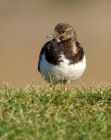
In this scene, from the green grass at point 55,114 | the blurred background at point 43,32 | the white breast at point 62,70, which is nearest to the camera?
the green grass at point 55,114

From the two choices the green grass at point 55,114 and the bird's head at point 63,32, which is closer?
the green grass at point 55,114

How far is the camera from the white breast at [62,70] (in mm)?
9562

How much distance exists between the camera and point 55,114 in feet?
24.0

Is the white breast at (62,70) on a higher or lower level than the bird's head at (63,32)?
lower

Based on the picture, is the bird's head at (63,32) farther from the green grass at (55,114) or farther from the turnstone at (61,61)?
the green grass at (55,114)

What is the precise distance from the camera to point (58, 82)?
9.62 meters

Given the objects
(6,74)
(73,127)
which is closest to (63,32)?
(73,127)

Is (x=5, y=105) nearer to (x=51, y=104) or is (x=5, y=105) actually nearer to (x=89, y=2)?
(x=51, y=104)

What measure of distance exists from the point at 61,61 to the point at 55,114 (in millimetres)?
2328

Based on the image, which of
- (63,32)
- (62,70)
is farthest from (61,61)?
(63,32)

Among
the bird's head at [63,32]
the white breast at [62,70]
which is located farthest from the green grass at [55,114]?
the bird's head at [63,32]

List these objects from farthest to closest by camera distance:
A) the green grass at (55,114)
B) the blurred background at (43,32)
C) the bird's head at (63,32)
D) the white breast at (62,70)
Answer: the blurred background at (43,32) < the bird's head at (63,32) < the white breast at (62,70) < the green grass at (55,114)

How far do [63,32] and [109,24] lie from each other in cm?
1230

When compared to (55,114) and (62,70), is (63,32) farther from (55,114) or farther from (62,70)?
(55,114)
